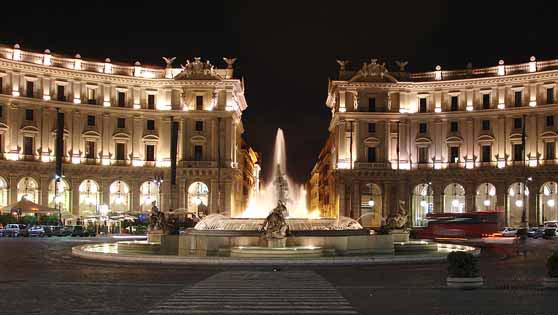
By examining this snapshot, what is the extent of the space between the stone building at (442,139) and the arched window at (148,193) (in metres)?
20.6

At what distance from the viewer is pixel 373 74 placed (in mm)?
89250

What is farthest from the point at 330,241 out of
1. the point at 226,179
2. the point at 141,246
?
the point at 226,179

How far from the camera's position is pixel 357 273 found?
24.5 meters

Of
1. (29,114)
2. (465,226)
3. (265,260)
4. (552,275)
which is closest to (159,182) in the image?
(29,114)

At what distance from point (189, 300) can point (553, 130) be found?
233 feet

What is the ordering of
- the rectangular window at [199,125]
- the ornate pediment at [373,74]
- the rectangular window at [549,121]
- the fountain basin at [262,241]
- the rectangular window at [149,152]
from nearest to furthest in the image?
the fountain basin at [262,241]
the rectangular window at [549,121]
the rectangular window at [149,152]
the rectangular window at [199,125]
the ornate pediment at [373,74]

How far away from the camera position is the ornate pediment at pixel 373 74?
3489 inches

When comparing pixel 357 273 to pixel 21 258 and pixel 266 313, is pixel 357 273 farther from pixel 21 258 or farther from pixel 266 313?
pixel 21 258

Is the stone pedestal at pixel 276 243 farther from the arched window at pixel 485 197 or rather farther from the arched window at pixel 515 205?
the arched window at pixel 485 197

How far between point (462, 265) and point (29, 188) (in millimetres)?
63805

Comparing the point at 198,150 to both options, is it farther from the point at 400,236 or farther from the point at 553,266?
the point at 553,266

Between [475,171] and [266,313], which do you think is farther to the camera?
[475,171]

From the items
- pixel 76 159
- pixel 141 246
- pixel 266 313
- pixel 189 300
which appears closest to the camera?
pixel 266 313

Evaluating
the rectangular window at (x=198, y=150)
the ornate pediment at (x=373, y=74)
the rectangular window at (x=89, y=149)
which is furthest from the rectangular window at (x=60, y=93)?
the ornate pediment at (x=373, y=74)
